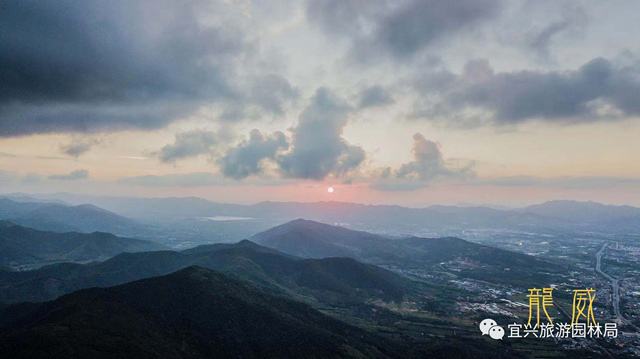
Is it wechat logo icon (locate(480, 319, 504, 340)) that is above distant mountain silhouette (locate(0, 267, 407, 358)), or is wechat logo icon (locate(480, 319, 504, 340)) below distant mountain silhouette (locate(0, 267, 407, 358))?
below

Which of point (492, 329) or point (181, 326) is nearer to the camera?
point (181, 326)

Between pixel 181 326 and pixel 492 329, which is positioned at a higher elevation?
pixel 181 326

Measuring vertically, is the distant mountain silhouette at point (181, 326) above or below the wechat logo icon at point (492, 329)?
above

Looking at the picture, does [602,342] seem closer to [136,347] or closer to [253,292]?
[253,292]

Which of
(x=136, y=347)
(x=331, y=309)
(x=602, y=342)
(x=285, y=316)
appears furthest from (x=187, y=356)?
(x=602, y=342)
